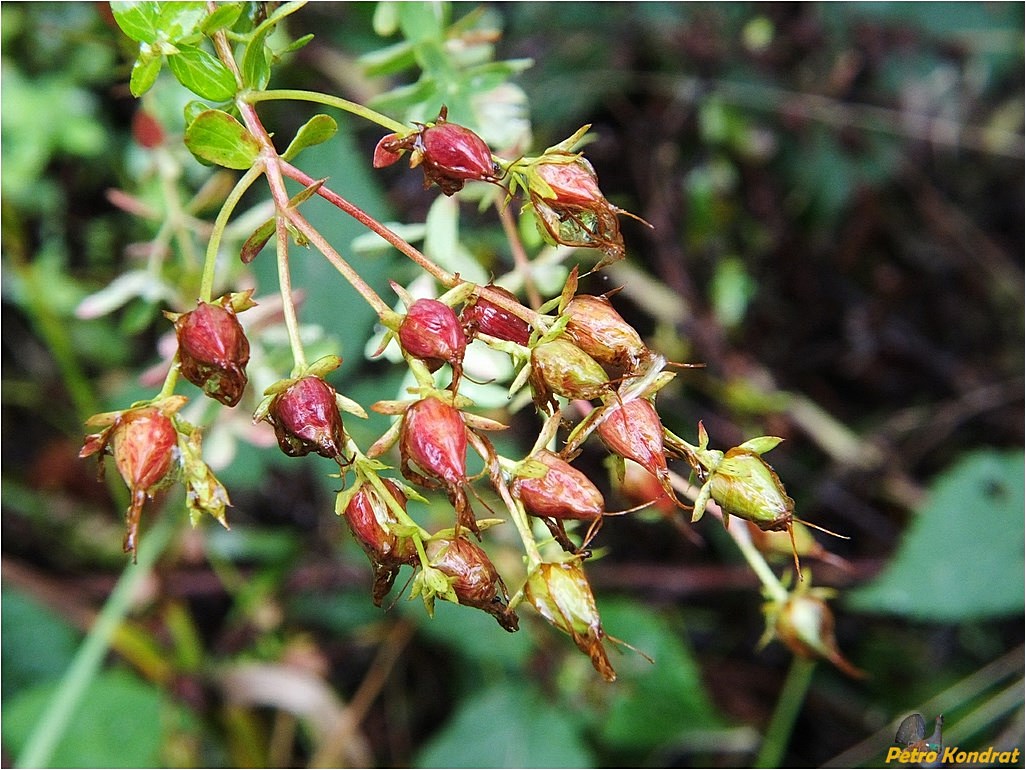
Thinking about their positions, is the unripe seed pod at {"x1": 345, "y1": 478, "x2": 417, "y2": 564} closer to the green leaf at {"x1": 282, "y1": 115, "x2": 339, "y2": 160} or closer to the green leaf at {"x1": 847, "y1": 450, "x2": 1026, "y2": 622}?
the green leaf at {"x1": 282, "y1": 115, "x2": 339, "y2": 160}

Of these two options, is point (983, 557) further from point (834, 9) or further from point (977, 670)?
point (834, 9)

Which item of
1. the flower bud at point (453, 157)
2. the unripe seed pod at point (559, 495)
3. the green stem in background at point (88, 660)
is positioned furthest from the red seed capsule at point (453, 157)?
the green stem in background at point (88, 660)

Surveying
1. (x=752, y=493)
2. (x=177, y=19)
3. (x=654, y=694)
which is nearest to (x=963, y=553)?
(x=654, y=694)

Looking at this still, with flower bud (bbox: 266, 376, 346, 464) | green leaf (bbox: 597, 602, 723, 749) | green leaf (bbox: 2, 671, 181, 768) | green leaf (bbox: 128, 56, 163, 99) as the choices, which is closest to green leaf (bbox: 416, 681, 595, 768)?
green leaf (bbox: 597, 602, 723, 749)

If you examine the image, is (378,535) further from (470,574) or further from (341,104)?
(341,104)

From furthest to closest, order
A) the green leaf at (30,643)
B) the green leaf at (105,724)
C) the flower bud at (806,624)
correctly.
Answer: the green leaf at (30,643) < the green leaf at (105,724) < the flower bud at (806,624)

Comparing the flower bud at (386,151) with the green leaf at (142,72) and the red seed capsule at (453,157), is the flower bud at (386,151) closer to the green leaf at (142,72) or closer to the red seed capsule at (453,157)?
the red seed capsule at (453,157)
